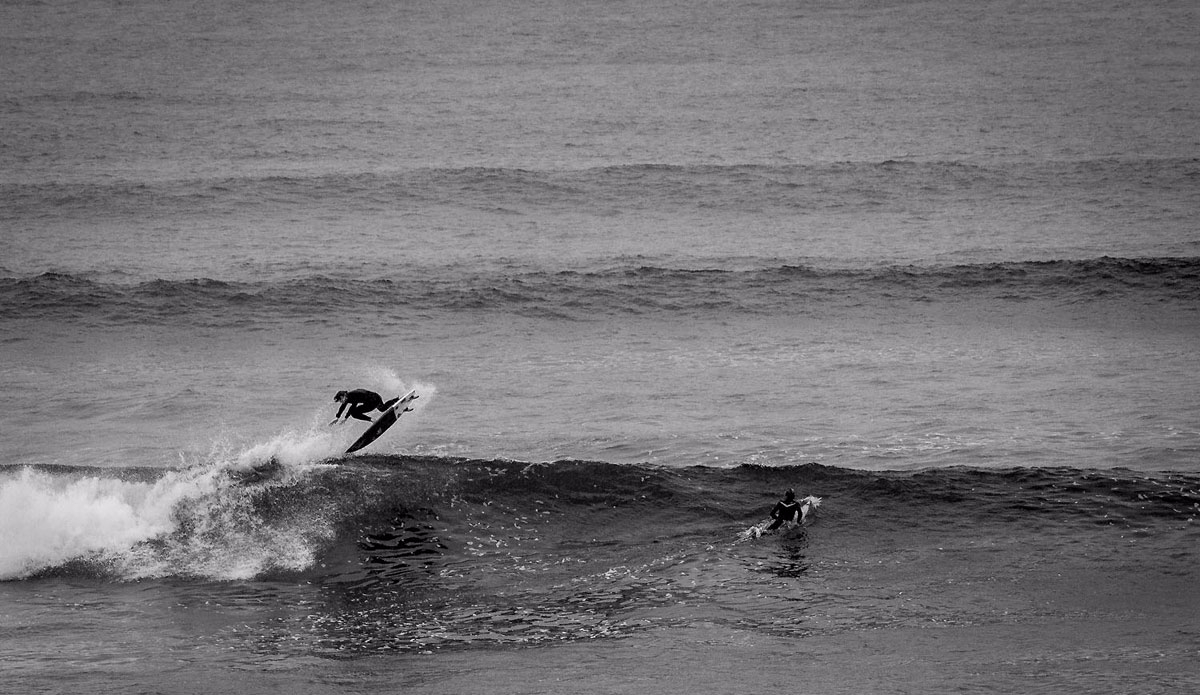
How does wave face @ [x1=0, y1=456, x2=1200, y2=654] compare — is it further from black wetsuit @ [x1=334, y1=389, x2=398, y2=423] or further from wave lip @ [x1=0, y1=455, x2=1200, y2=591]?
black wetsuit @ [x1=334, y1=389, x2=398, y2=423]

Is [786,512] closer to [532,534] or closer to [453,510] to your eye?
[532,534]

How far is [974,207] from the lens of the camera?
141ft

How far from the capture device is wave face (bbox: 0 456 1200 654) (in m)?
16.1

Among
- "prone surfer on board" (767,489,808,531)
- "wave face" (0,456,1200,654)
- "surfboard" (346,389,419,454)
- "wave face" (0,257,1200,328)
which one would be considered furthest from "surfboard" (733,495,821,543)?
"wave face" (0,257,1200,328)

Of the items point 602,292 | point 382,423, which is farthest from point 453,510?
point 602,292

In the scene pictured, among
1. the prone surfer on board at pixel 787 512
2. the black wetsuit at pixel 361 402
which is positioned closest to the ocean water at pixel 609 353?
the prone surfer on board at pixel 787 512

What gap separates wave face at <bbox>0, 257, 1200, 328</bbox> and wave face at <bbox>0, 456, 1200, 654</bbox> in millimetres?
14143

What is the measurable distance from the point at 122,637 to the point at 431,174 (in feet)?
115

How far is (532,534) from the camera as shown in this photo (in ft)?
62.3

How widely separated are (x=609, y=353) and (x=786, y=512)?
13.1 metres

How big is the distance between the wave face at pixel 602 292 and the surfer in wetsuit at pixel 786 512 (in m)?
16.4

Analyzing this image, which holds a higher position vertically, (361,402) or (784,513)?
(361,402)

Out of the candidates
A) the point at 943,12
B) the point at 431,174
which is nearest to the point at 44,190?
the point at 431,174

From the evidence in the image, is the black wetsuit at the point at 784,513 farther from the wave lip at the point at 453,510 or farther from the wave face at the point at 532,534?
the wave lip at the point at 453,510
